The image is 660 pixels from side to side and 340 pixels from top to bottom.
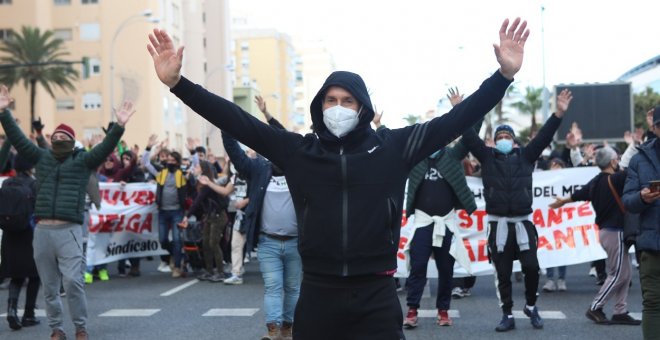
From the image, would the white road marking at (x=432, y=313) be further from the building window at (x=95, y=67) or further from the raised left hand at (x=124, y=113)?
the building window at (x=95, y=67)

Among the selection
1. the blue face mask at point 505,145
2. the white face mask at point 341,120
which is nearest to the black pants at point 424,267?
the blue face mask at point 505,145

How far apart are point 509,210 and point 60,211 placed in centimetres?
439

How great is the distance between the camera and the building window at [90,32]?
75.9 meters

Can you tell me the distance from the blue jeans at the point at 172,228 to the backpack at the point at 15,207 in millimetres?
5368

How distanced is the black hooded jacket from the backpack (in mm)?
6502

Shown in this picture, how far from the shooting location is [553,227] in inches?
579

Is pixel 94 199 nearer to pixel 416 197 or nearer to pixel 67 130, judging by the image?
pixel 67 130

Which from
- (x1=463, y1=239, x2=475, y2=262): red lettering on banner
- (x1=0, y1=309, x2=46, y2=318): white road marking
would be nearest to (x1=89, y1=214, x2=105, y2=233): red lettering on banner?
(x1=0, y1=309, x2=46, y2=318): white road marking

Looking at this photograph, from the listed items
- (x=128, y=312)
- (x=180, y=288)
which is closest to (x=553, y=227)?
(x=180, y=288)

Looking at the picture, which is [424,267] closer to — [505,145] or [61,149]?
[505,145]

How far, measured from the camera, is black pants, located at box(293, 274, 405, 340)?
192 inches

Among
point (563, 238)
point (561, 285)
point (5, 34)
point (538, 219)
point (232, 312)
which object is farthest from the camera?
point (5, 34)

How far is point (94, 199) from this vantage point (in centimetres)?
1220

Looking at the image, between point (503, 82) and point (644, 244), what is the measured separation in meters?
3.05
